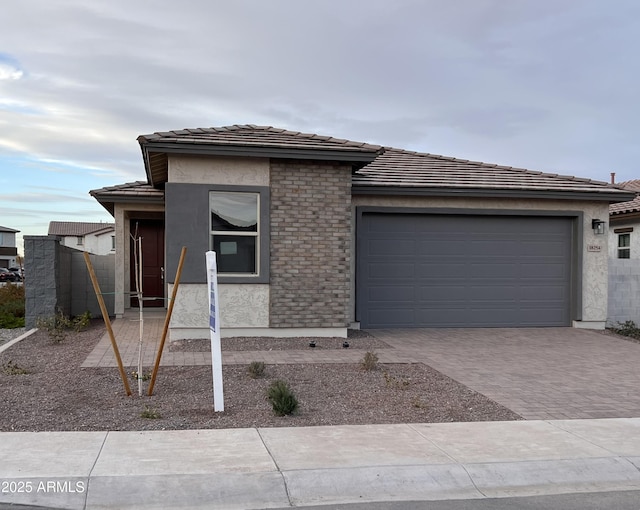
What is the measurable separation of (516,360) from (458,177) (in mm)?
5337

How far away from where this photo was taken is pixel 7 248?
8869 centimetres

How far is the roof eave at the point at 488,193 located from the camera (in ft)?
46.4

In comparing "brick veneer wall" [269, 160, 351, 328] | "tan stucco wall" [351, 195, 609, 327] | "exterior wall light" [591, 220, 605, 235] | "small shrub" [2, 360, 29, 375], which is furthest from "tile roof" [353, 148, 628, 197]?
"small shrub" [2, 360, 29, 375]

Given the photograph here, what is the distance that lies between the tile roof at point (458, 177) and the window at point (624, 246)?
21.3ft

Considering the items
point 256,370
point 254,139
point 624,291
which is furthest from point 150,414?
point 624,291

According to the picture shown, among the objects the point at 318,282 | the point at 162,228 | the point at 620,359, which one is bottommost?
the point at 620,359

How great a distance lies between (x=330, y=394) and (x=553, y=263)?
9.11 meters

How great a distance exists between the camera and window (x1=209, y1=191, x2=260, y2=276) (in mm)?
12328

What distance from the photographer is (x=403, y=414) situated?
755 cm

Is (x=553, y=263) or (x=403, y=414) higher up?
(x=553, y=263)

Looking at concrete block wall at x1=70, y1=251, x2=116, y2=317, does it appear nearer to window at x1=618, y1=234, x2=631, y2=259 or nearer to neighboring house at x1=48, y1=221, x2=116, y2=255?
window at x1=618, y1=234, x2=631, y2=259

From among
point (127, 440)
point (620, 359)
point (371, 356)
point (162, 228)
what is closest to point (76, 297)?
point (162, 228)

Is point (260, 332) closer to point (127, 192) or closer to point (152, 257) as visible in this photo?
point (127, 192)

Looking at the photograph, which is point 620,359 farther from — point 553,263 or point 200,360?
point 200,360
